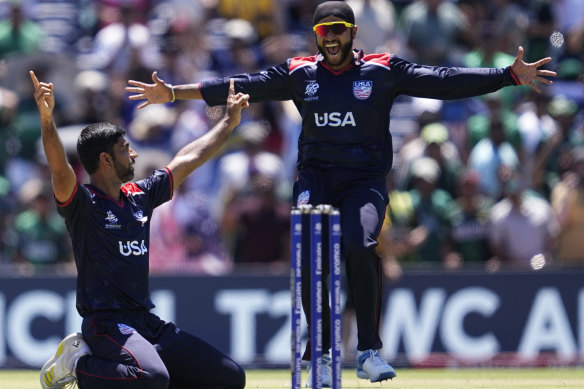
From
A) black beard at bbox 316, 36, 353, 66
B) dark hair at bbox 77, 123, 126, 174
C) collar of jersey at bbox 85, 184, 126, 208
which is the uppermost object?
black beard at bbox 316, 36, 353, 66

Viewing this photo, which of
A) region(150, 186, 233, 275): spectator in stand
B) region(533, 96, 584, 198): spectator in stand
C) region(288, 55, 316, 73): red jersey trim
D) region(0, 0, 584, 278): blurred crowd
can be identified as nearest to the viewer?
region(288, 55, 316, 73): red jersey trim

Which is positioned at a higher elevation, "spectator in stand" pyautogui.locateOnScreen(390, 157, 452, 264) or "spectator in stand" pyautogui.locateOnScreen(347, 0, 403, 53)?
"spectator in stand" pyautogui.locateOnScreen(347, 0, 403, 53)

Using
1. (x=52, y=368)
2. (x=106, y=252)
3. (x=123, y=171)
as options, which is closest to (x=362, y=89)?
(x=123, y=171)

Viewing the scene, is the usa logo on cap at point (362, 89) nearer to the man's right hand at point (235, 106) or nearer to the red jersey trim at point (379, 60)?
the red jersey trim at point (379, 60)

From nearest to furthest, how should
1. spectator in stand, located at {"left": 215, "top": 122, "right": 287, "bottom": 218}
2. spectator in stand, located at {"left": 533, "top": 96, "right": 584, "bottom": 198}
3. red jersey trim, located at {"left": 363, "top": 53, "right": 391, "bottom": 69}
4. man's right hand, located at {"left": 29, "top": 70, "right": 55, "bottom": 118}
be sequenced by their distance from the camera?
1. man's right hand, located at {"left": 29, "top": 70, "right": 55, "bottom": 118}
2. red jersey trim, located at {"left": 363, "top": 53, "right": 391, "bottom": 69}
3. spectator in stand, located at {"left": 215, "top": 122, "right": 287, "bottom": 218}
4. spectator in stand, located at {"left": 533, "top": 96, "right": 584, "bottom": 198}

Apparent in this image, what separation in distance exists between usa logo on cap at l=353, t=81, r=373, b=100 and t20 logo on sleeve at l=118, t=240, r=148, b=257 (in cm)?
189

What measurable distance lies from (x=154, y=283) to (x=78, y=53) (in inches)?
178

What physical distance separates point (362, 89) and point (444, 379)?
3.10 m

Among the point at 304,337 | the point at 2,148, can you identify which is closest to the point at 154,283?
the point at 304,337

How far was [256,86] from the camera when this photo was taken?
27.8 feet

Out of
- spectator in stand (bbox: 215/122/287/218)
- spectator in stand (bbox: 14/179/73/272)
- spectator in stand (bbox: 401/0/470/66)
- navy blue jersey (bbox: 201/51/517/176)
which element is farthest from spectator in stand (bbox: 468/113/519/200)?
navy blue jersey (bbox: 201/51/517/176)

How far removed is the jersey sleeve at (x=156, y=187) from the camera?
8.18 meters

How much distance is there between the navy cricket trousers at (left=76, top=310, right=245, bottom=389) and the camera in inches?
293

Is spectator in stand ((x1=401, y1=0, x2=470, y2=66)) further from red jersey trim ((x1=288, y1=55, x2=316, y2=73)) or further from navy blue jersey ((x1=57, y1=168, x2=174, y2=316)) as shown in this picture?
navy blue jersey ((x1=57, y1=168, x2=174, y2=316))
